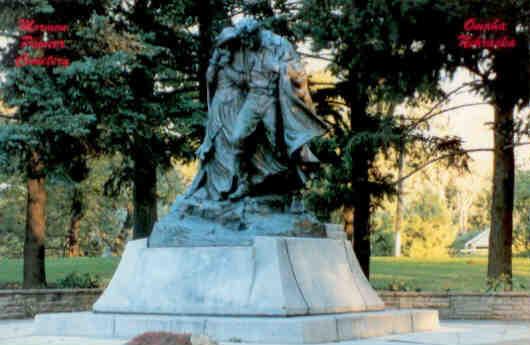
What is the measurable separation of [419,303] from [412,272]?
20.5 ft

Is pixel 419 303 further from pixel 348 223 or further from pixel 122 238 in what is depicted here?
pixel 122 238

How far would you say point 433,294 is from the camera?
754 inches

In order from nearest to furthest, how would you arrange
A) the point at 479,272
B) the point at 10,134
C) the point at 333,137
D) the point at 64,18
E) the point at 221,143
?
the point at 221,143, the point at 10,134, the point at 64,18, the point at 333,137, the point at 479,272

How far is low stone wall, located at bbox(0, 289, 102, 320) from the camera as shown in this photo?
17.8 meters

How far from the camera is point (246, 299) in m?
10.3

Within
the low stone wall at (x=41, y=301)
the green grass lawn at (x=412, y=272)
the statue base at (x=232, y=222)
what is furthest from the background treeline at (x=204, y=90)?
the statue base at (x=232, y=222)

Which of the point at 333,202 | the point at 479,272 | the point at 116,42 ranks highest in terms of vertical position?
the point at 116,42

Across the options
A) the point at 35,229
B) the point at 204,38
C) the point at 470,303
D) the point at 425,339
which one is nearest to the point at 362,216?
the point at 470,303

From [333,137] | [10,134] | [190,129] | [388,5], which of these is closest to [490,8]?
[388,5]

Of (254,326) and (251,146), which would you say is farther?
(251,146)

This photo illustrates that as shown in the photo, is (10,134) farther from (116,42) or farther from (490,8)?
(490,8)

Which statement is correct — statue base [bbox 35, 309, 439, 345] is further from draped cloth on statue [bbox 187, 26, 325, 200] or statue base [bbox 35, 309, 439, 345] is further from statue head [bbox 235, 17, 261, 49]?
statue head [bbox 235, 17, 261, 49]

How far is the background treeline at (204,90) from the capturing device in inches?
741

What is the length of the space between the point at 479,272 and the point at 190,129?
31.3 feet
